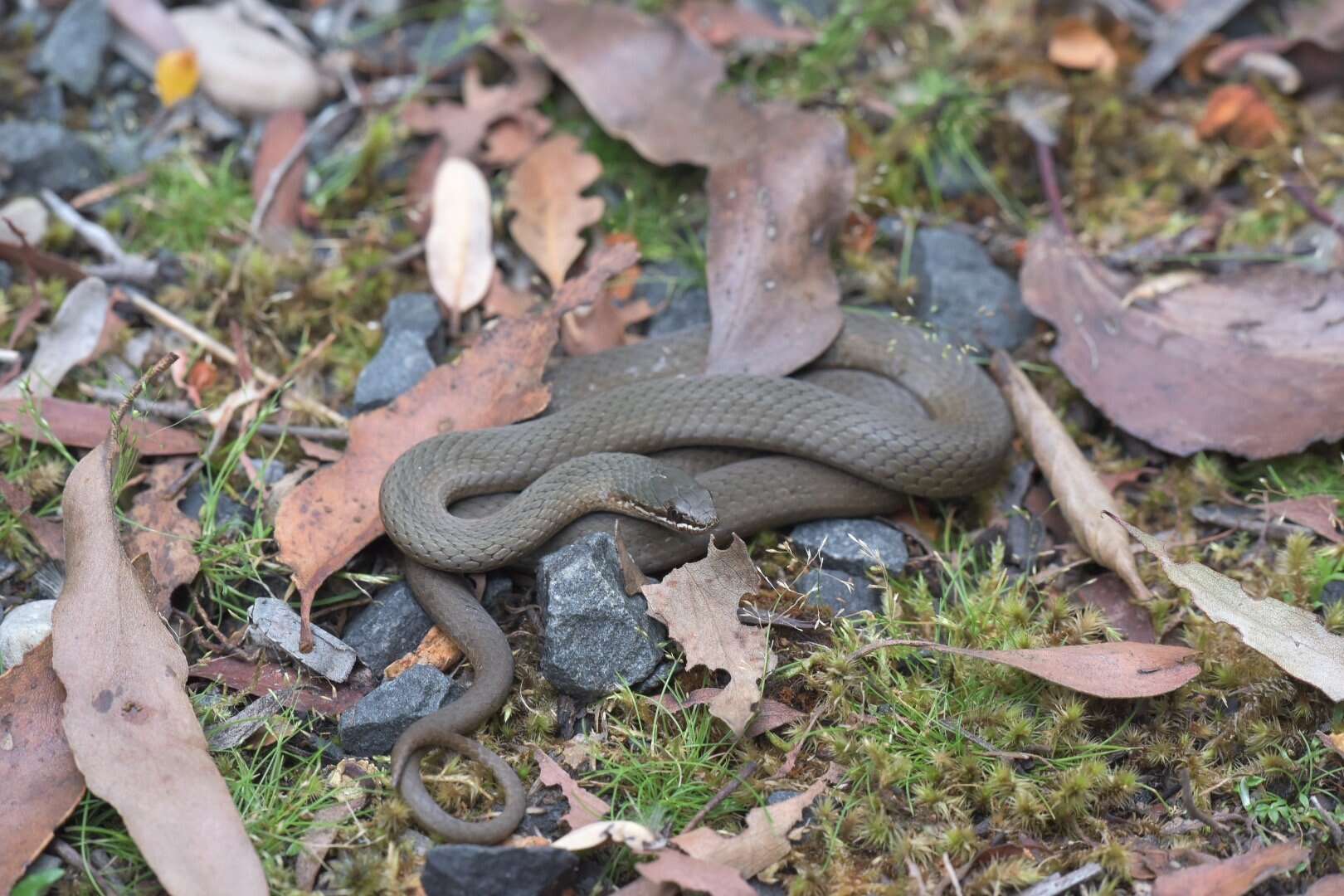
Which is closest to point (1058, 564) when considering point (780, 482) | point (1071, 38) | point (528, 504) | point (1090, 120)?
point (780, 482)

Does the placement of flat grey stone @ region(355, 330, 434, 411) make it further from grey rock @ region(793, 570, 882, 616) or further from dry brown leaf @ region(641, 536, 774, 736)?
grey rock @ region(793, 570, 882, 616)

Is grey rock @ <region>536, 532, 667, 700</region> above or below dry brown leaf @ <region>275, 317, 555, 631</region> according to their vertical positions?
below

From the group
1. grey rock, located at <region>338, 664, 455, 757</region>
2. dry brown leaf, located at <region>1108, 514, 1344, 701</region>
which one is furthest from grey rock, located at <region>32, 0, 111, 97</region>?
dry brown leaf, located at <region>1108, 514, 1344, 701</region>

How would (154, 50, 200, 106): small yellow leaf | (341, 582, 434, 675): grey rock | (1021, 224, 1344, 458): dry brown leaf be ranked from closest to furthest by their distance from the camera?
1. (341, 582, 434, 675): grey rock
2. (1021, 224, 1344, 458): dry brown leaf
3. (154, 50, 200, 106): small yellow leaf

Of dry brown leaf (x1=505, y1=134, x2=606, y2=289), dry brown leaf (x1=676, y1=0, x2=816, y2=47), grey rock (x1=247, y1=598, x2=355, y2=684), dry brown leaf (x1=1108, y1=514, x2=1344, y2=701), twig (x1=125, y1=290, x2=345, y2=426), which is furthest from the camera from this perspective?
dry brown leaf (x1=676, y1=0, x2=816, y2=47)

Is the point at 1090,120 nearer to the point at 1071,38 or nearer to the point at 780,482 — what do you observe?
the point at 1071,38

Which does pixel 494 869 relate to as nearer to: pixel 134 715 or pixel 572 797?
pixel 572 797
